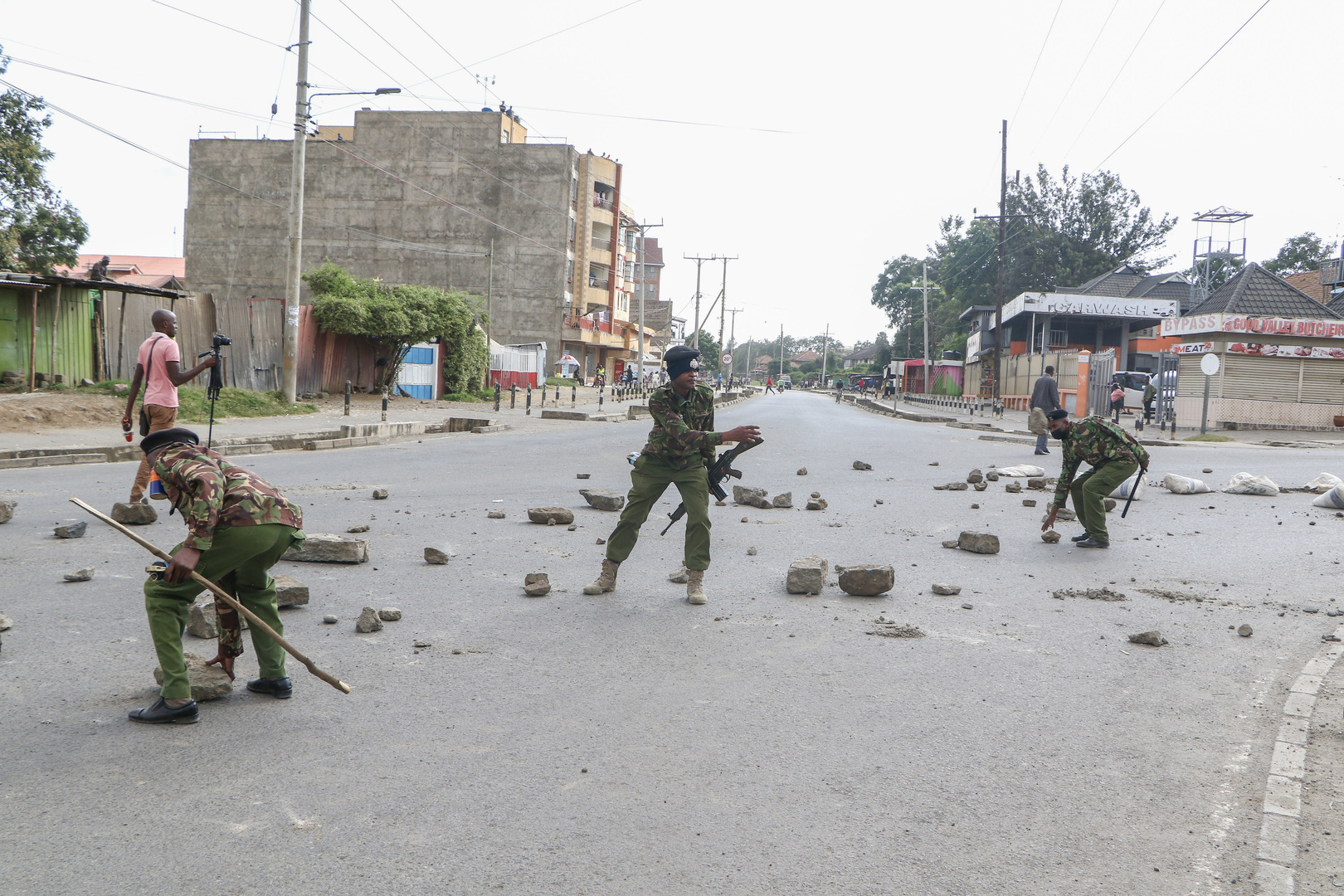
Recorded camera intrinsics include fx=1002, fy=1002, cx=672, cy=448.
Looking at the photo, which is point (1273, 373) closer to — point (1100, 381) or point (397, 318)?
point (1100, 381)

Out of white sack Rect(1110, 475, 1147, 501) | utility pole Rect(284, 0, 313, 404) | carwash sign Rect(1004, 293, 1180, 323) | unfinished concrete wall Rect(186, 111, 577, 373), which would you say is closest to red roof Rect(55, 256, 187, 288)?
unfinished concrete wall Rect(186, 111, 577, 373)

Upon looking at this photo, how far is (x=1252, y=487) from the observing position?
12.9 metres

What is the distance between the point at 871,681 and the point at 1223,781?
1.50 meters

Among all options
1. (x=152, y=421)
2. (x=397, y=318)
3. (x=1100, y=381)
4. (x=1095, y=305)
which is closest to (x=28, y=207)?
(x=397, y=318)

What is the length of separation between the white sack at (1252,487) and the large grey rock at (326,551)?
11124 mm

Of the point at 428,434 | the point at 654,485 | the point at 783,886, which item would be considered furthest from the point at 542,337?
the point at 783,886

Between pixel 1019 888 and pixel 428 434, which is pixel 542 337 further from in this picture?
pixel 1019 888

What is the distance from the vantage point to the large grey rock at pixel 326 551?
6.89 metres

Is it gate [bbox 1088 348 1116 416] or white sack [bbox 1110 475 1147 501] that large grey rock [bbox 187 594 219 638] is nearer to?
white sack [bbox 1110 475 1147 501]

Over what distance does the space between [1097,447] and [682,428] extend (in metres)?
4.78

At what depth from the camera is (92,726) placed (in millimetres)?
3789

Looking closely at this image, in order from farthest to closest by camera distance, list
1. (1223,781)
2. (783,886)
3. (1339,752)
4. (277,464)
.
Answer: (277,464), (1339,752), (1223,781), (783,886)

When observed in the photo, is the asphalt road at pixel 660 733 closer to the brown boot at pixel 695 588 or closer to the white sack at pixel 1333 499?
the brown boot at pixel 695 588

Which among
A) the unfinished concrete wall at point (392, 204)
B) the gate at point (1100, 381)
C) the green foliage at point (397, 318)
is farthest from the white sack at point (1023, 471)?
the unfinished concrete wall at point (392, 204)
